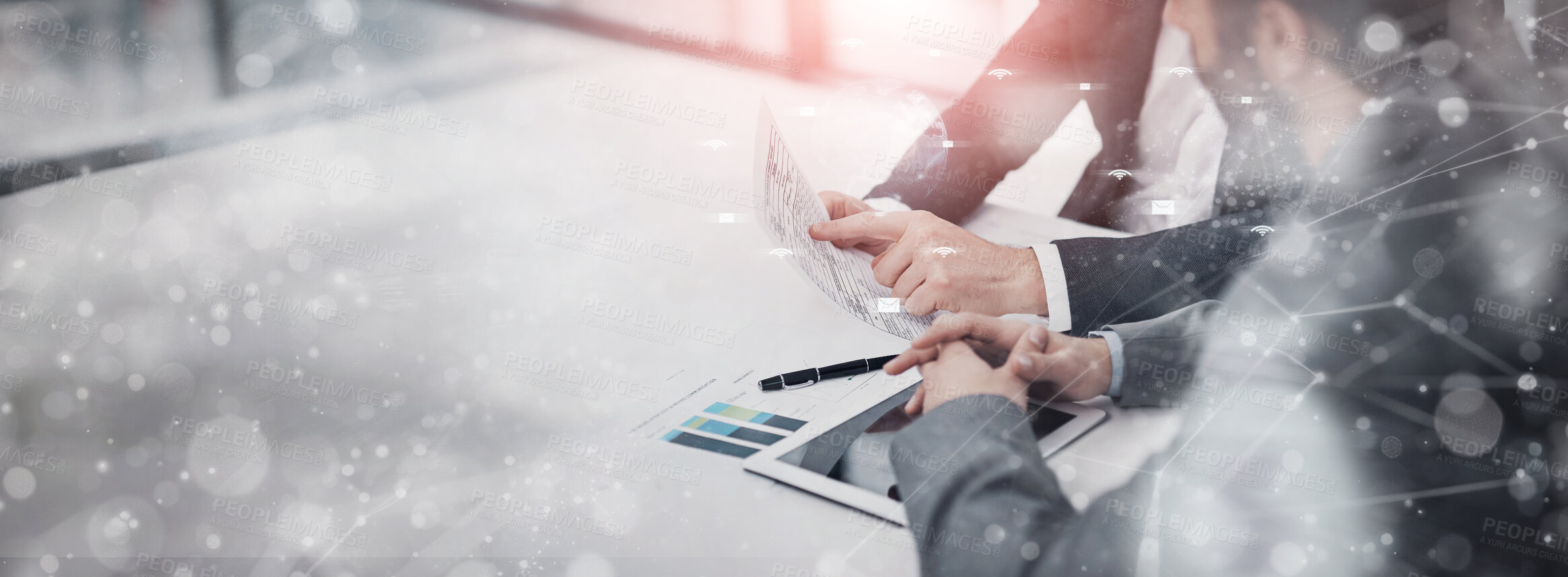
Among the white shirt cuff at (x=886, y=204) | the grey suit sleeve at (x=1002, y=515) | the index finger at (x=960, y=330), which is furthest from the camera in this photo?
the white shirt cuff at (x=886, y=204)

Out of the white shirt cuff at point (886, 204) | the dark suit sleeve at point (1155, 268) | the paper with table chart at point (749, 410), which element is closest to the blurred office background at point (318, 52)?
the white shirt cuff at point (886, 204)

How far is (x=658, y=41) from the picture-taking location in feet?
2.66

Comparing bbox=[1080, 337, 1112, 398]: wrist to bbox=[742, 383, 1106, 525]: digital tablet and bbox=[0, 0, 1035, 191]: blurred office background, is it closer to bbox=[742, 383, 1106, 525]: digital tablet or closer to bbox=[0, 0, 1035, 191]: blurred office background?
bbox=[742, 383, 1106, 525]: digital tablet

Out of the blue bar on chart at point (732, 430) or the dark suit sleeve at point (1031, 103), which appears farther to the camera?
the dark suit sleeve at point (1031, 103)

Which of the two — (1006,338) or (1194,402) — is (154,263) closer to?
(1006,338)

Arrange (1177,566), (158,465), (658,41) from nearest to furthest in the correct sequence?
(1177,566), (158,465), (658,41)

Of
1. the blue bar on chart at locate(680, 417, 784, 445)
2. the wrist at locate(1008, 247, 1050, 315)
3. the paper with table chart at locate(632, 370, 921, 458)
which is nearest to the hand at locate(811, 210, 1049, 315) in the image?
the wrist at locate(1008, 247, 1050, 315)

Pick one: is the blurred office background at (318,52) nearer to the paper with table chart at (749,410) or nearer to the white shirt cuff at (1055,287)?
the white shirt cuff at (1055,287)

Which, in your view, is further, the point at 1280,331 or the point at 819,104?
the point at 819,104

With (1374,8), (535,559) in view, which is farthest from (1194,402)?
(535,559)

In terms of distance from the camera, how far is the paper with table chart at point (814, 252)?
2.37 feet

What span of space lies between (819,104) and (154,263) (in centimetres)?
72

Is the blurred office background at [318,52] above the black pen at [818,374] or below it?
above

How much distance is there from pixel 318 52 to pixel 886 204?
25.2 inches
